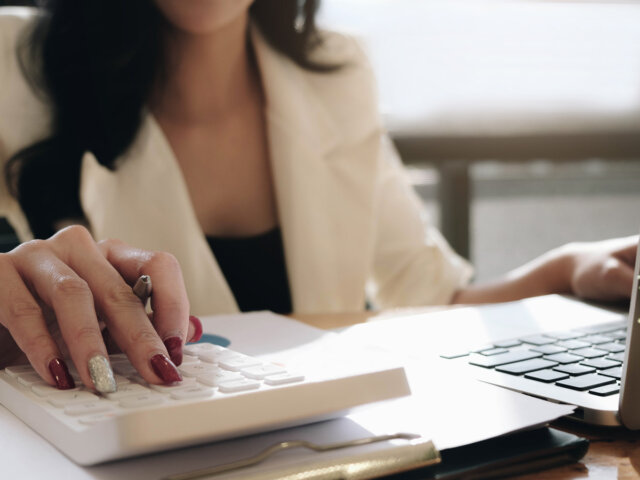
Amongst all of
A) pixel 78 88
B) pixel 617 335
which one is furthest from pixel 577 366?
pixel 78 88

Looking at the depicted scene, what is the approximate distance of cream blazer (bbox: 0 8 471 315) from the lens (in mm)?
916

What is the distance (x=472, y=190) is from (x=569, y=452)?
1.34 meters

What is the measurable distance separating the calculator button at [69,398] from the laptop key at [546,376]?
241mm

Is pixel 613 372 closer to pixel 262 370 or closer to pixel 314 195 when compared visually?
pixel 262 370

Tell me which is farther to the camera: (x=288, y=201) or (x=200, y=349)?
(x=288, y=201)

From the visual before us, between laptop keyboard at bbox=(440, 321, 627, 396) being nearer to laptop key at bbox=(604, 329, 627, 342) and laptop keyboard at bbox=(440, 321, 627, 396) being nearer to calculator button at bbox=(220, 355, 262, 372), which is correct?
laptop key at bbox=(604, 329, 627, 342)

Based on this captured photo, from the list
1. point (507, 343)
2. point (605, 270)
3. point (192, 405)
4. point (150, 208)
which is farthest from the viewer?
point (150, 208)

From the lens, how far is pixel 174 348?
0.37 meters

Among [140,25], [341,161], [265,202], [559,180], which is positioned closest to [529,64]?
[559,180]

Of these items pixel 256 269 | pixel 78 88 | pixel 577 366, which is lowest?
pixel 256 269

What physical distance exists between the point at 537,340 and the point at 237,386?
0.27 m

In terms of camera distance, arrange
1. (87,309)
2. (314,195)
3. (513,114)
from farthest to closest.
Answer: (513,114), (314,195), (87,309)

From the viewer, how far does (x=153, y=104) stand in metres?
1.05

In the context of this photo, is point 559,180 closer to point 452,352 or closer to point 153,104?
point 153,104
